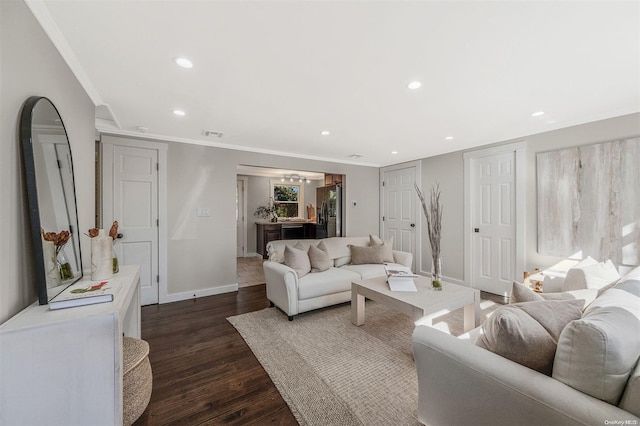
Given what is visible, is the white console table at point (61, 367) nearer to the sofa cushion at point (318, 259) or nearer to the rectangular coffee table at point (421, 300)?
the rectangular coffee table at point (421, 300)

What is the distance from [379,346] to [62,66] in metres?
3.20

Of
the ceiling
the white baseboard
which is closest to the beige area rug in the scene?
the white baseboard

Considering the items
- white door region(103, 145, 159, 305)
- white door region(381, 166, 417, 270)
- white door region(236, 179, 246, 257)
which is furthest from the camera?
white door region(236, 179, 246, 257)

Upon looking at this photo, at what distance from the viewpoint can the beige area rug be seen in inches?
63.5

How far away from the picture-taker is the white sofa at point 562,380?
0.83m

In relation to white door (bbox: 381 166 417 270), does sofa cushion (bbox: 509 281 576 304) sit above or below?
below

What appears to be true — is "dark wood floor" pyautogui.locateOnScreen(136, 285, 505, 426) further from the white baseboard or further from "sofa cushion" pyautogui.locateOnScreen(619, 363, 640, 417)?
"sofa cushion" pyautogui.locateOnScreen(619, 363, 640, 417)

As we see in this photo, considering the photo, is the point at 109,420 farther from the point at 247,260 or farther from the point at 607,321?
the point at 247,260

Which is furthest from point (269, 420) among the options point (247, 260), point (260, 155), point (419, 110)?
point (247, 260)

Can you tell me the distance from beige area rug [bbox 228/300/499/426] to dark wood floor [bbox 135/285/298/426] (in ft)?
0.36

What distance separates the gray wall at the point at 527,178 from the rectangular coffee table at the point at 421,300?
1667mm

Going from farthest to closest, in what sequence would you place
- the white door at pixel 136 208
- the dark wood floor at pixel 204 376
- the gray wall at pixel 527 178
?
the white door at pixel 136 208 < the gray wall at pixel 527 178 < the dark wood floor at pixel 204 376

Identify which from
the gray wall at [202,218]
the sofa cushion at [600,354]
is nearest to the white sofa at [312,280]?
the gray wall at [202,218]

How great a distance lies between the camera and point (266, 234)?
6.71 metres
